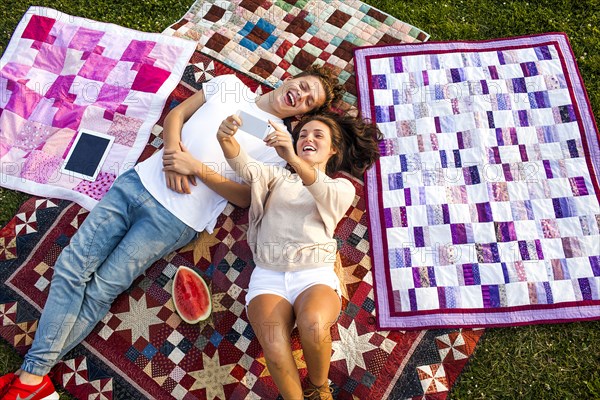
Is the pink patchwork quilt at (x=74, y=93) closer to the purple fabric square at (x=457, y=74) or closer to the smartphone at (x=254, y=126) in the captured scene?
the smartphone at (x=254, y=126)

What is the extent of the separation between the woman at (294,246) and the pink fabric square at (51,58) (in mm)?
1374

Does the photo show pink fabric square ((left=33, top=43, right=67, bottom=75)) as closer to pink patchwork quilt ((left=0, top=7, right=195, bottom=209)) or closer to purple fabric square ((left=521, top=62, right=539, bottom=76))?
pink patchwork quilt ((left=0, top=7, right=195, bottom=209))

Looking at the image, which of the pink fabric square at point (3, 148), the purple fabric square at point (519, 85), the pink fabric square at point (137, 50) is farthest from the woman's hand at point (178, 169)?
the purple fabric square at point (519, 85)

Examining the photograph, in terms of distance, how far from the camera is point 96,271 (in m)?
2.29

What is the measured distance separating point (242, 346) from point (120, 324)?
0.59 m

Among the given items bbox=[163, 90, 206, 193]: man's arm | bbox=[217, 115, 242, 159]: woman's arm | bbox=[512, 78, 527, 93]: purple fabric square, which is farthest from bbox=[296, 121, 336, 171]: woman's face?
bbox=[512, 78, 527, 93]: purple fabric square

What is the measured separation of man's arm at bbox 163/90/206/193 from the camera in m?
2.29

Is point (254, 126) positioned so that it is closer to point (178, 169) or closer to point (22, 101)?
point (178, 169)

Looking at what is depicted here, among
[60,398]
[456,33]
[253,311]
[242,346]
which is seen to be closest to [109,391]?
[60,398]

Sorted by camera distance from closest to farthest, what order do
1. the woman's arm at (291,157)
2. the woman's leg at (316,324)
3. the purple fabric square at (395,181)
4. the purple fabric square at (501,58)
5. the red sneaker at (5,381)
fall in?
the woman's leg at (316,324) → the woman's arm at (291,157) → the red sneaker at (5,381) → the purple fabric square at (395,181) → the purple fabric square at (501,58)

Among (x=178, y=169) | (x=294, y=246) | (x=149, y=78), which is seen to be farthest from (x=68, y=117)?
(x=294, y=246)

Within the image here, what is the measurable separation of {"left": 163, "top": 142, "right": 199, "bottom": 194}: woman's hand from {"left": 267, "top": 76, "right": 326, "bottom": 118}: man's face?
50cm

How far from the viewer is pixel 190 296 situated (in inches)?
93.7

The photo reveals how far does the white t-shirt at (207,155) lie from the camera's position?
2.33 m
